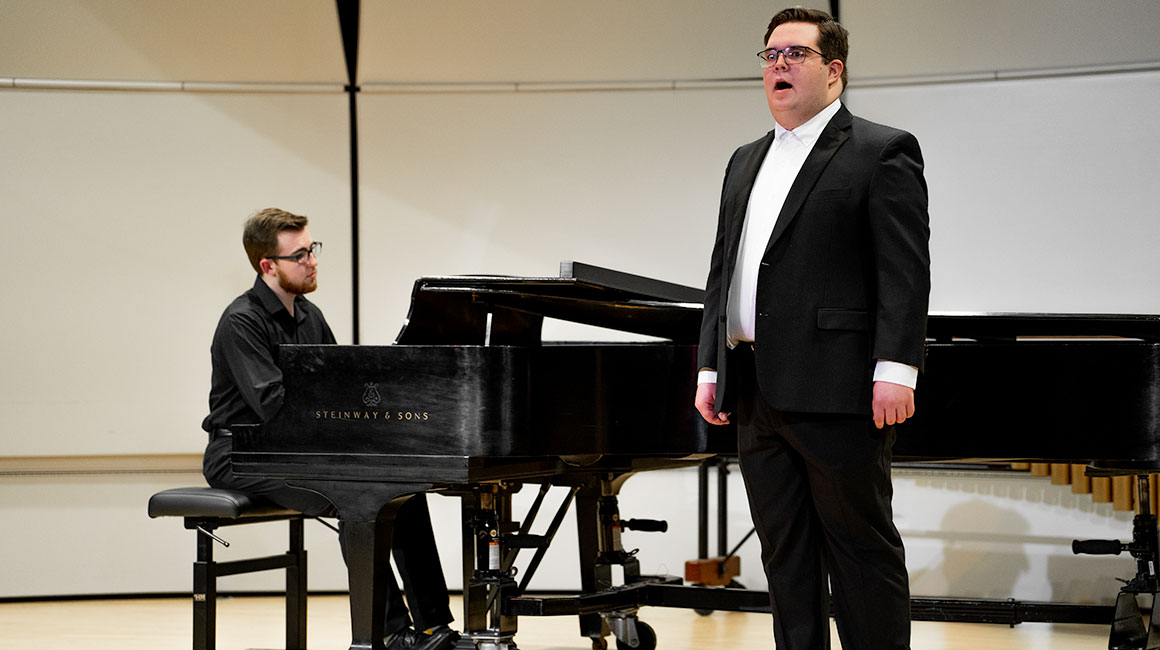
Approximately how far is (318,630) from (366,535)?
1838 millimetres

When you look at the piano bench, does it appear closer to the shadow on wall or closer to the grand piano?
the grand piano

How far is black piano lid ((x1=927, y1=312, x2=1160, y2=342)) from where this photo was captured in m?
3.00

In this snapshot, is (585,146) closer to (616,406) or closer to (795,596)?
(616,406)

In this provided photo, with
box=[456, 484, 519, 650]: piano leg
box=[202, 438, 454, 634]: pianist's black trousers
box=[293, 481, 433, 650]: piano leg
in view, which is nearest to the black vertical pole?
box=[202, 438, 454, 634]: pianist's black trousers

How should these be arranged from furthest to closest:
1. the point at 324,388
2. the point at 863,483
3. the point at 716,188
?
the point at 716,188, the point at 324,388, the point at 863,483

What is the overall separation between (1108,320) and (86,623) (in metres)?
3.95

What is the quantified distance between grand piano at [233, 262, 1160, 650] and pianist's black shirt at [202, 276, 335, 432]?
0.57 meters

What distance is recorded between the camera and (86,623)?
4.57 metres

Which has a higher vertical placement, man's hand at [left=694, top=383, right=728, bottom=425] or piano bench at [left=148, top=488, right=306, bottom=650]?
man's hand at [left=694, top=383, right=728, bottom=425]

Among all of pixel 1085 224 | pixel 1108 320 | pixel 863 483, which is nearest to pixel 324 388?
pixel 863 483

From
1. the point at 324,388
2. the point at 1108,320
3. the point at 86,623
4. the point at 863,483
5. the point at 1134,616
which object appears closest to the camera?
the point at 863,483

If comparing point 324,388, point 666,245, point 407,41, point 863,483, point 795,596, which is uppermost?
point 407,41

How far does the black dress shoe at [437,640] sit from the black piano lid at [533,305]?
3.12 feet

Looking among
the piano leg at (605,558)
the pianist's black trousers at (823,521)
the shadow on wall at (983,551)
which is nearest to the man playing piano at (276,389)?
the piano leg at (605,558)
